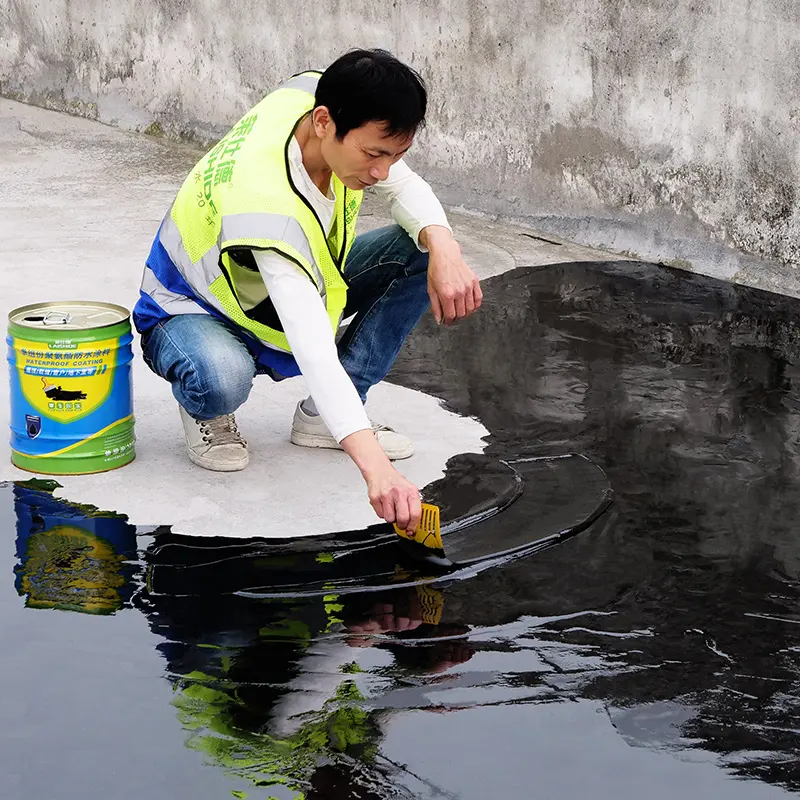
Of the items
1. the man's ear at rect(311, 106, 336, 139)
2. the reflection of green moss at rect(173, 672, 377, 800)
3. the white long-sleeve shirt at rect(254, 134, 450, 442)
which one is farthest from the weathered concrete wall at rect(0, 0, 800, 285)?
the reflection of green moss at rect(173, 672, 377, 800)

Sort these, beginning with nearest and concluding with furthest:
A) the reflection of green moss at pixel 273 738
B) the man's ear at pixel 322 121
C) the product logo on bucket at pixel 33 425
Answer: the reflection of green moss at pixel 273 738
the man's ear at pixel 322 121
the product logo on bucket at pixel 33 425

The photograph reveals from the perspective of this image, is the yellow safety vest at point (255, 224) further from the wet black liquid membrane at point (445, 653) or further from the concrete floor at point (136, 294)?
the wet black liquid membrane at point (445, 653)

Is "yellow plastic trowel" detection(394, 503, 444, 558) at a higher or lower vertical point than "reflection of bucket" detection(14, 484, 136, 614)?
higher

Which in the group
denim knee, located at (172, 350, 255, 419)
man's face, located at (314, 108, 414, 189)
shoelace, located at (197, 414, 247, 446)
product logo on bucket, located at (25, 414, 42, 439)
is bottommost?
shoelace, located at (197, 414, 247, 446)

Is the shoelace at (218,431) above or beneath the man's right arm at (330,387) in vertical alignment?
beneath

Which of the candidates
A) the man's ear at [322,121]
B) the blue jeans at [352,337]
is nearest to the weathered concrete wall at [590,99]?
the blue jeans at [352,337]

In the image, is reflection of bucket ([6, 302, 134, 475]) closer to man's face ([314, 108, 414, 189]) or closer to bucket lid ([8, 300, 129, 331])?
bucket lid ([8, 300, 129, 331])

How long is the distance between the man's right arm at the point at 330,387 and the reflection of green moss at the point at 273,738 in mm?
352

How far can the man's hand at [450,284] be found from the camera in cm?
288

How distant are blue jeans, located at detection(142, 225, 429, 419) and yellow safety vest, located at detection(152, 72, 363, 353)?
0.08 m

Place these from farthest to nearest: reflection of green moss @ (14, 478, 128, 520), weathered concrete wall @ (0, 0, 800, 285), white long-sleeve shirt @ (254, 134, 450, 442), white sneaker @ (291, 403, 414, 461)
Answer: weathered concrete wall @ (0, 0, 800, 285) → white sneaker @ (291, 403, 414, 461) → reflection of green moss @ (14, 478, 128, 520) → white long-sleeve shirt @ (254, 134, 450, 442)

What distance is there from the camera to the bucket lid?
2922mm

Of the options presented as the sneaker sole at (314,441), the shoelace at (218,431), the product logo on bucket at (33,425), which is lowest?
the sneaker sole at (314,441)

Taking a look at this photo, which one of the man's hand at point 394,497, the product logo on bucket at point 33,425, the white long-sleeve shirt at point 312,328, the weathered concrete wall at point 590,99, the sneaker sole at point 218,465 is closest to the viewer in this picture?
the man's hand at point 394,497
